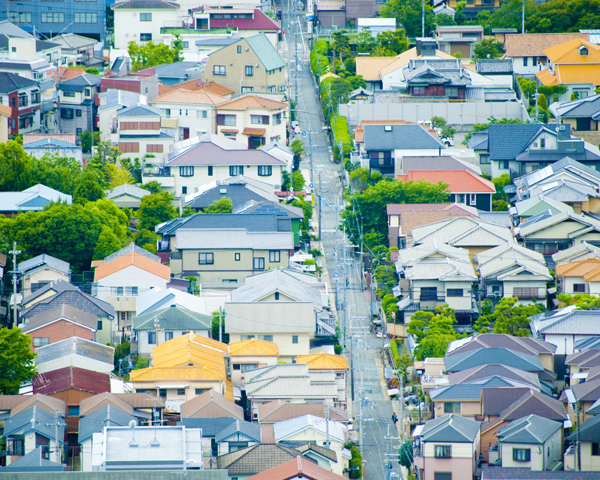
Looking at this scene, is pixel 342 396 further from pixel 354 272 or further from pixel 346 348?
pixel 354 272

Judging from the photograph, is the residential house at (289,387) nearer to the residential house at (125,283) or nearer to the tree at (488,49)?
the residential house at (125,283)

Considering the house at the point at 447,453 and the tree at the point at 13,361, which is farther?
the tree at the point at 13,361

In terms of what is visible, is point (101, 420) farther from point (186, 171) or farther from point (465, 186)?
point (465, 186)

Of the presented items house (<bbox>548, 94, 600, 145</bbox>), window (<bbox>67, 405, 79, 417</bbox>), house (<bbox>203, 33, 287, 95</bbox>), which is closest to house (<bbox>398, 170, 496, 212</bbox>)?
house (<bbox>548, 94, 600, 145</bbox>)

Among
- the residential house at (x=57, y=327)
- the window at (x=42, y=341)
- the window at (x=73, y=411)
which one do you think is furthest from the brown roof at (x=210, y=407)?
the window at (x=42, y=341)

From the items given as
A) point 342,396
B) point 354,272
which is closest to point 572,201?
point 354,272

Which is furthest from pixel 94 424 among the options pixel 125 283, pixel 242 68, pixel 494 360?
pixel 242 68
